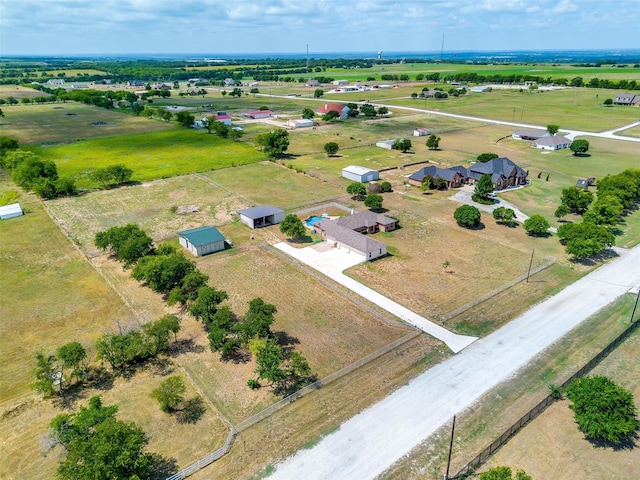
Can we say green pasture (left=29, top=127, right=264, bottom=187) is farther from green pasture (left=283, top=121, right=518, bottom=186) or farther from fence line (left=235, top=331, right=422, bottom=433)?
fence line (left=235, top=331, right=422, bottom=433)

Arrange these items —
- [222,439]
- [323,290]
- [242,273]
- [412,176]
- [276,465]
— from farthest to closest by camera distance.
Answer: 1. [412,176]
2. [242,273]
3. [323,290]
4. [222,439]
5. [276,465]

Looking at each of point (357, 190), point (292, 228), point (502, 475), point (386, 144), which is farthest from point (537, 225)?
point (386, 144)

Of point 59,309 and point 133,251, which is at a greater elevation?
point 133,251

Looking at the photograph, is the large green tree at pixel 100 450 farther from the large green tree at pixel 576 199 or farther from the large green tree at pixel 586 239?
the large green tree at pixel 576 199

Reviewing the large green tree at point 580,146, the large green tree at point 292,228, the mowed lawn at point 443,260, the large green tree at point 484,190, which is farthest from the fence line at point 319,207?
the large green tree at point 580,146

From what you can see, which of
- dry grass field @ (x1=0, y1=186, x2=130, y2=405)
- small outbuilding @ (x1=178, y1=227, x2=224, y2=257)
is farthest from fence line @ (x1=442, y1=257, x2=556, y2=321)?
dry grass field @ (x1=0, y1=186, x2=130, y2=405)

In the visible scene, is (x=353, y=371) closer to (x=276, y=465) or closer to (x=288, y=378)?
(x=288, y=378)

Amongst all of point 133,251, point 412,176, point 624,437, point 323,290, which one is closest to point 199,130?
point 412,176
